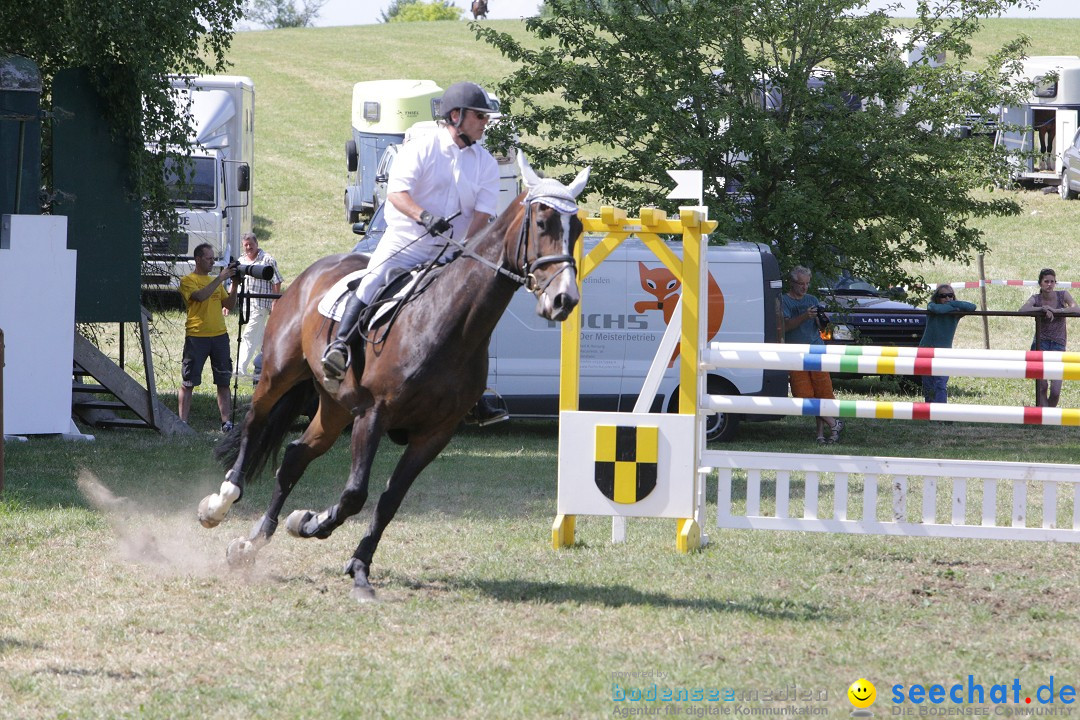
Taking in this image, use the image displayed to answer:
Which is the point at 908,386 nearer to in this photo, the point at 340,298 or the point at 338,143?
the point at 340,298

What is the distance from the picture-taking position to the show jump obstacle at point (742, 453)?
23.2 ft

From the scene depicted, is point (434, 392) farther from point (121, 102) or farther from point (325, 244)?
point (325, 244)

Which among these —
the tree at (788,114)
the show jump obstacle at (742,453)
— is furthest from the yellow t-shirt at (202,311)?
the show jump obstacle at (742,453)

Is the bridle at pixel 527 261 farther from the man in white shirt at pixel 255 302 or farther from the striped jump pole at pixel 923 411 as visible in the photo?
the man in white shirt at pixel 255 302

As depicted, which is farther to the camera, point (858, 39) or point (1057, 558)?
point (858, 39)

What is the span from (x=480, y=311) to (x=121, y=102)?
26.7 feet

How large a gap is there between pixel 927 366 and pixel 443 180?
293cm

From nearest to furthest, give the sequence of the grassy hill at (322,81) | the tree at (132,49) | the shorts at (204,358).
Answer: the tree at (132,49) → the shorts at (204,358) → the grassy hill at (322,81)

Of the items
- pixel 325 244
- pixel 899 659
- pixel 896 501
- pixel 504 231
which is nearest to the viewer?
pixel 899 659

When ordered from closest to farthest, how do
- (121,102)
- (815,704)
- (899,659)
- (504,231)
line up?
(815,704) → (899,659) → (504,231) → (121,102)

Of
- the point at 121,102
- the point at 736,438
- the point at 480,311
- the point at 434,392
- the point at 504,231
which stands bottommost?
the point at 736,438

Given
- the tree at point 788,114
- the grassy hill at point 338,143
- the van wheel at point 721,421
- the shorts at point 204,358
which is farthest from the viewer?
the grassy hill at point 338,143

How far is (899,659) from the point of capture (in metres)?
5.32

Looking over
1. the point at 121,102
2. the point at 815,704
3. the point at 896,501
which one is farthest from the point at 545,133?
the point at 815,704
